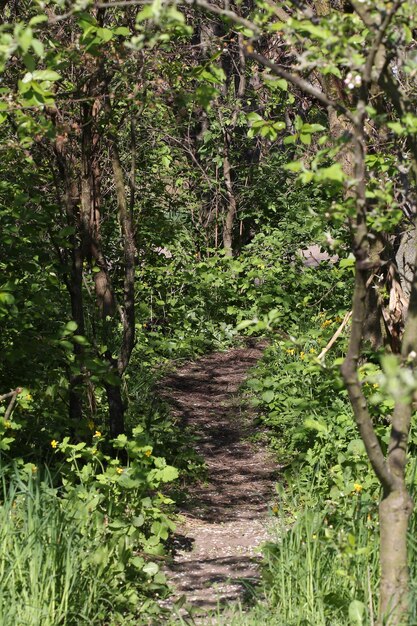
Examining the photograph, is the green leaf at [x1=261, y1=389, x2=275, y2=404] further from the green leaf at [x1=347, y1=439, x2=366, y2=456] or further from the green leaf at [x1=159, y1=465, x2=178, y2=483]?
the green leaf at [x1=159, y1=465, x2=178, y2=483]

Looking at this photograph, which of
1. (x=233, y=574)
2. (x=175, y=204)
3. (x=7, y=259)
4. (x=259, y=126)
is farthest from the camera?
(x=175, y=204)

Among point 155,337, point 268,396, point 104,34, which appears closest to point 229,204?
point 155,337

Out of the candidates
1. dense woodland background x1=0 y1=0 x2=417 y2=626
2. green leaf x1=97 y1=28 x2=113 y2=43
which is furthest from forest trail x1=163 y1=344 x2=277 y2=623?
green leaf x1=97 y1=28 x2=113 y2=43

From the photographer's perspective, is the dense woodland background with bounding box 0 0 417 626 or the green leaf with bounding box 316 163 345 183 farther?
the dense woodland background with bounding box 0 0 417 626

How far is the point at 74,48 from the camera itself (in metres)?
4.64

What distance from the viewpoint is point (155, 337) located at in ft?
31.9

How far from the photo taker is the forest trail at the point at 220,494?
4.55 m

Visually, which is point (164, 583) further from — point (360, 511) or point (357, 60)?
point (357, 60)

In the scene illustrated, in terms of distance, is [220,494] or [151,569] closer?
[151,569]

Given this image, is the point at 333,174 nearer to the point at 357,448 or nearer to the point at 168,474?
the point at 168,474

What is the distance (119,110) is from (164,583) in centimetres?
359

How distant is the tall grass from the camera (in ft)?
11.5

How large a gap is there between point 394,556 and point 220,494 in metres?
2.81

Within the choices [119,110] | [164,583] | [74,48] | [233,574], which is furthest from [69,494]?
[119,110]
